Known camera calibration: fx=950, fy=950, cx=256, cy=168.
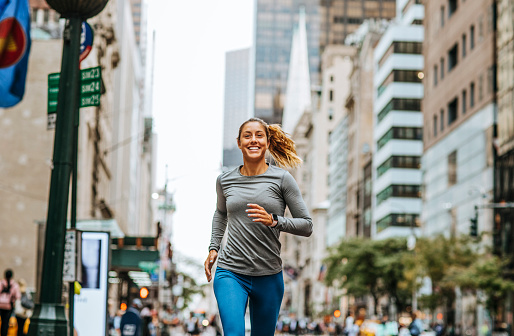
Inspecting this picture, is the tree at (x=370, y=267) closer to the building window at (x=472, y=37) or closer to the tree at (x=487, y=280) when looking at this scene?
the building window at (x=472, y=37)

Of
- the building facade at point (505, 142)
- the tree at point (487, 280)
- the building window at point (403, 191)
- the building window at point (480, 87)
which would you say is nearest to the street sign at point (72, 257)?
the tree at point (487, 280)

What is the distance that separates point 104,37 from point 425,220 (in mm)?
31657

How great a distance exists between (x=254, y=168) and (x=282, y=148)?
38 cm

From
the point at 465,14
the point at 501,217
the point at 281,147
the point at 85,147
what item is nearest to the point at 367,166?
the point at 465,14

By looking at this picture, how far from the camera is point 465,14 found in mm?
70688

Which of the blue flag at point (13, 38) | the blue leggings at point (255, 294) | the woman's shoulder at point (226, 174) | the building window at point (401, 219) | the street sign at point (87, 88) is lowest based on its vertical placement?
the blue leggings at point (255, 294)

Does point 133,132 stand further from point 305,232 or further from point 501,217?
point 305,232

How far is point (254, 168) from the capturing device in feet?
21.6

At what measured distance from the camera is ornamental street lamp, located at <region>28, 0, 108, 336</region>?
990 cm

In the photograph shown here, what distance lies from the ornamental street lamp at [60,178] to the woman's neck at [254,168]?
410 centimetres

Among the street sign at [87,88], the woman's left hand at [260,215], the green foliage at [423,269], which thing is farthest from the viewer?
the green foliage at [423,269]

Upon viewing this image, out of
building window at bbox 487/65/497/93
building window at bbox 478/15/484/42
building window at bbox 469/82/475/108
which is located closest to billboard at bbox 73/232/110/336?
building window at bbox 487/65/497/93

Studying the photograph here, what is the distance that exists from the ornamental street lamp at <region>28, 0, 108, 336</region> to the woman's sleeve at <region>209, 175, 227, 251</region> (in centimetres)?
374

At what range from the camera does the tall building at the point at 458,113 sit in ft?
208
